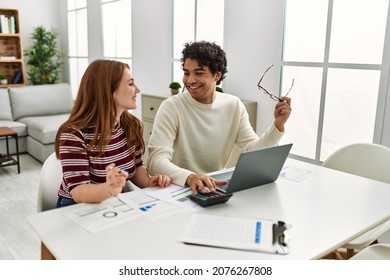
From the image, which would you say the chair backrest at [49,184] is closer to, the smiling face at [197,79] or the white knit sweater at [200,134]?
the white knit sweater at [200,134]

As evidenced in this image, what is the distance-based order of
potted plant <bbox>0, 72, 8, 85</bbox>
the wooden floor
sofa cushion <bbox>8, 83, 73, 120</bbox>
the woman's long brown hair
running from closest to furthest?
the woman's long brown hair → the wooden floor → sofa cushion <bbox>8, 83, 73, 120</bbox> → potted plant <bbox>0, 72, 8, 85</bbox>

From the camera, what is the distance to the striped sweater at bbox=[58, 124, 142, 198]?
1.47 m

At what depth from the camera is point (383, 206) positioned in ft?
4.96

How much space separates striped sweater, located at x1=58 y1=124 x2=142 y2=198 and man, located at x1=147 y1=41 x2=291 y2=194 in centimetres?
16

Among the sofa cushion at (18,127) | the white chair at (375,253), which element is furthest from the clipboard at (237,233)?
the sofa cushion at (18,127)

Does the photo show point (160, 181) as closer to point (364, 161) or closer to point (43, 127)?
point (364, 161)

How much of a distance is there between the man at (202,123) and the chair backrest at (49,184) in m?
0.41

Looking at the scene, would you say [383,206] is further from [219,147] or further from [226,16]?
[226,16]

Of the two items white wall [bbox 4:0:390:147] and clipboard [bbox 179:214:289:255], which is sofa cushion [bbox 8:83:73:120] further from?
clipboard [bbox 179:214:289:255]

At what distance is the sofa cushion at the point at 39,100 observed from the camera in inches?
204

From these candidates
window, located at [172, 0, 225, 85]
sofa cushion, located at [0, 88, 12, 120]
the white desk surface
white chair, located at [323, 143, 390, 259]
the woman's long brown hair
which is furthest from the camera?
sofa cushion, located at [0, 88, 12, 120]

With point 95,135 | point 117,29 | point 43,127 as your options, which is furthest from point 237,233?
point 117,29

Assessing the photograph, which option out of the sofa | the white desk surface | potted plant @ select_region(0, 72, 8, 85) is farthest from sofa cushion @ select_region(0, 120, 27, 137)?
the white desk surface
